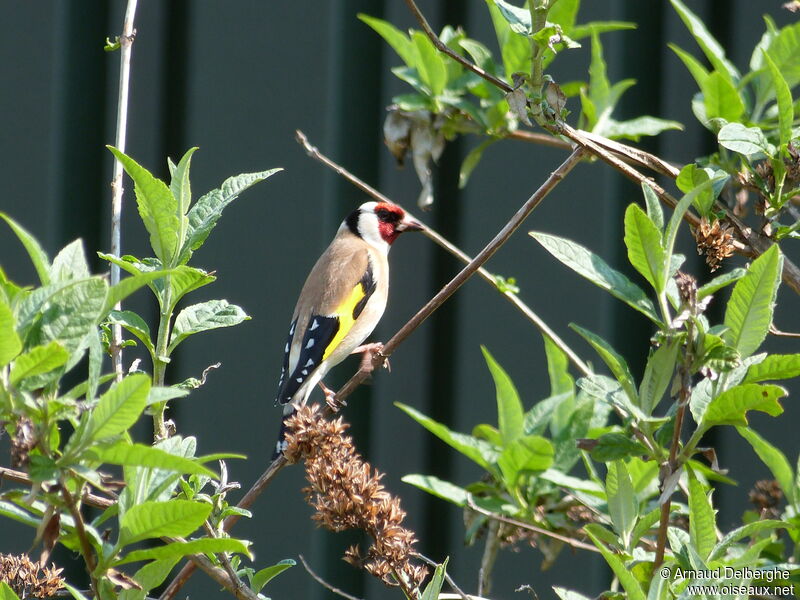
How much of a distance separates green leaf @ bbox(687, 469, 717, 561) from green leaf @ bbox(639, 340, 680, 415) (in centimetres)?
10

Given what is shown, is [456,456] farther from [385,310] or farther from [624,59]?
[624,59]

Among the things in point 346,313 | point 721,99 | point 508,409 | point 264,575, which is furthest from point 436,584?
point 346,313

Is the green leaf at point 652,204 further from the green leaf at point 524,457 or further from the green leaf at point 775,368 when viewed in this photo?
the green leaf at point 524,457

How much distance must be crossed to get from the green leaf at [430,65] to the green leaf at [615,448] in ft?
3.26

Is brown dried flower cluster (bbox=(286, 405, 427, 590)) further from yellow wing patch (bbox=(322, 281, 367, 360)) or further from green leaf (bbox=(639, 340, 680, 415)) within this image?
yellow wing patch (bbox=(322, 281, 367, 360))

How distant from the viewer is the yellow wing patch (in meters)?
2.76

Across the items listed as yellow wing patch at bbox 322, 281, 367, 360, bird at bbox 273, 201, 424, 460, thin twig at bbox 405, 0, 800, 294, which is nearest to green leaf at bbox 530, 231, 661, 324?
thin twig at bbox 405, 0, 800, 294

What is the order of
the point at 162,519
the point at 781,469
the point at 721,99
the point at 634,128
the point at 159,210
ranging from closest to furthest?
the point at 162,519 → the point at 159,210 → the point at 781,469 → the point at 721,99 → the point at 634,128

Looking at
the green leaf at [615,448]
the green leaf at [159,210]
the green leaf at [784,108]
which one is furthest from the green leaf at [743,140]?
the green leaf at [159,210]

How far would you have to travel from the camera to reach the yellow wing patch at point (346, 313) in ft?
9.05

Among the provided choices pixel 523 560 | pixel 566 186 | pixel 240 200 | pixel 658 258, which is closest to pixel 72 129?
pixel 240 200

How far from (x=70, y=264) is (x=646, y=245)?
0.60m

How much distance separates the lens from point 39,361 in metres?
0.84

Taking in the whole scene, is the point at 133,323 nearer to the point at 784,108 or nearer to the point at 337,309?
the point at 784,108
